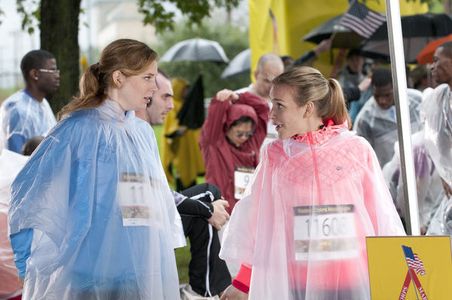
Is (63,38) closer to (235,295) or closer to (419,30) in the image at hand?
(419,30)

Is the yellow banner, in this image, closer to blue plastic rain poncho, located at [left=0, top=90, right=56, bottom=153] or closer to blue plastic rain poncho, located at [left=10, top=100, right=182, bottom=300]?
blue plastic rain poncho, located at [left=0, top=90, right=56, bottom=153]

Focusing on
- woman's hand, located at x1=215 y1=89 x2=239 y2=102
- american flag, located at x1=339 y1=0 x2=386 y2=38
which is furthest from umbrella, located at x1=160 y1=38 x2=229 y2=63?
woman's hand, located at x1=215 y1=89 x2=239 y2=102

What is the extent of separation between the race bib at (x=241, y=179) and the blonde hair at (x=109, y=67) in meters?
2.86

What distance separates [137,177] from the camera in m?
4.77

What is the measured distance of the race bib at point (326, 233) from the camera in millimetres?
4535

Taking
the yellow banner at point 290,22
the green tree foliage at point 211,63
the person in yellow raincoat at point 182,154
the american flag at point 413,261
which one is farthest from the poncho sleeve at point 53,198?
the green tree foliage at point 211,63

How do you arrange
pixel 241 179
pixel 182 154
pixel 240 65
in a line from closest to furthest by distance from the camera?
pixel 241 179
pixel 182 154
pixel 240 65

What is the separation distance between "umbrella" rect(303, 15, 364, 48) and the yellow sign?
860 cm

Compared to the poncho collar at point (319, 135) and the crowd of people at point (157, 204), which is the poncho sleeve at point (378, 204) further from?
the poncho collar at point (319, 135)

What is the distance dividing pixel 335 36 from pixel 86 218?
329 inches

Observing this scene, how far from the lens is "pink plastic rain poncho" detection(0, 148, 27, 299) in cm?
607

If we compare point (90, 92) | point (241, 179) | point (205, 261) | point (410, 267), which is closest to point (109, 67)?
point (90, 92)

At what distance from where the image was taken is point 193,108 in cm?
1531

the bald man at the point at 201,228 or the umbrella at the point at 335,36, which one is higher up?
the umbrella at the point at 335,36
